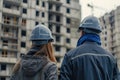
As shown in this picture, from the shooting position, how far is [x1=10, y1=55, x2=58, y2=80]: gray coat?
388cm

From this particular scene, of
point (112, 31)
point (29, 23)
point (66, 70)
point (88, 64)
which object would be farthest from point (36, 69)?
point (112, 31)

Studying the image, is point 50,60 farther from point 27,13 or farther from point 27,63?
point 27,13

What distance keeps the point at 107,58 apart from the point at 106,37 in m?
77.3

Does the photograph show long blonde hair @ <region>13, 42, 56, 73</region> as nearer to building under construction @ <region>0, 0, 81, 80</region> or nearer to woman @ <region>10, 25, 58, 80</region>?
woman @ <region>10, 25, 58, 80</region>

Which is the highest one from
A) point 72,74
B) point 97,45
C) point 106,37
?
point 97,45

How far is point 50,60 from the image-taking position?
13.1 feet

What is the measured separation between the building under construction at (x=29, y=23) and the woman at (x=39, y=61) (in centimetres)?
4057

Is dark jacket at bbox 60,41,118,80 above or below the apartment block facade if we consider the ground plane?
above

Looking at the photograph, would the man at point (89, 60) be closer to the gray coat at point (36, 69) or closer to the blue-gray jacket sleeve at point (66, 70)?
the blue-gray jacket sleeve at point (66, 70)

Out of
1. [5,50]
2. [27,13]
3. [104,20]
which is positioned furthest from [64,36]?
[104,20]

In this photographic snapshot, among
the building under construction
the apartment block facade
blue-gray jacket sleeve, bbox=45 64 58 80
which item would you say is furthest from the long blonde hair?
the apartment block facade

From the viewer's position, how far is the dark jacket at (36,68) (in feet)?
12.7

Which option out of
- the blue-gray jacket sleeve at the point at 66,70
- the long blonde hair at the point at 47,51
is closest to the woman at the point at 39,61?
the long blonde hair at the point at 47,51

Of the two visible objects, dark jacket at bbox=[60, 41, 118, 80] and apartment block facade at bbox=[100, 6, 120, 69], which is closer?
dark jacket at bbox=[60, 41, 118, 80]
